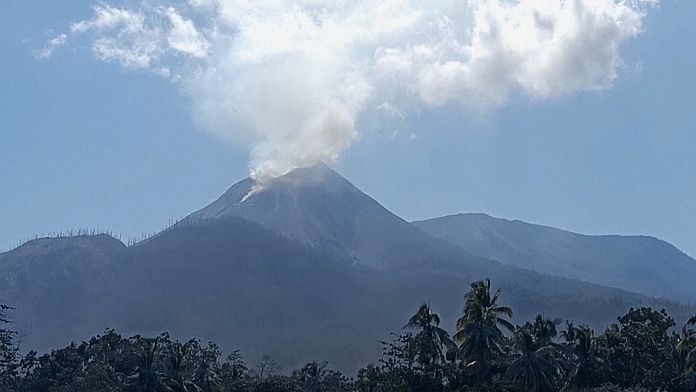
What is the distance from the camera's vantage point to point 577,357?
66125 millimetres

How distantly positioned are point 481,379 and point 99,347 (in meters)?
36.2

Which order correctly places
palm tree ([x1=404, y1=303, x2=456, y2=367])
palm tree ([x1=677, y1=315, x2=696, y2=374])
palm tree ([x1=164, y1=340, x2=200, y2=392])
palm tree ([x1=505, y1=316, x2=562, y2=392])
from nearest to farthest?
palm tree ([x1=677, y1=315, x2=696, y2=374]) < palm tree ([x1=505, y1=316, x2=562, y2=392]) < palm tree ([x1=404, y1=303, x2=456, y2=367]) < palm tree ([x1=164, y1=340, x2=200, y2=392])

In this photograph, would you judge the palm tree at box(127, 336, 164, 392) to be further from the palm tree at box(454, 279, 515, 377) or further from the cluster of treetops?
the palm tree at box(454, 279, 515, 377)

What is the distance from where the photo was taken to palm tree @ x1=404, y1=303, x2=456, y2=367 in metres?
66.6

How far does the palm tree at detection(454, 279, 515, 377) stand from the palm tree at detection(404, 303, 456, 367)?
1.68 m

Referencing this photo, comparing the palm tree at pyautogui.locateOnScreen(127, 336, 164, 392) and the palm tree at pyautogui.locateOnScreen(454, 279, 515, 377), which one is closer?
the palm tree at pyautogui.locateOnScreen(454, 279, 515, 377)

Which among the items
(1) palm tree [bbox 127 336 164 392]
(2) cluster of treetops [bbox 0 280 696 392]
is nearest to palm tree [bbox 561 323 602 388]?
(2) cluster of treetops [bbox 0 280 696 392]

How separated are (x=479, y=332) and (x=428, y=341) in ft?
13.8

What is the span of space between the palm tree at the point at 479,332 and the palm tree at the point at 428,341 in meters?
1.68

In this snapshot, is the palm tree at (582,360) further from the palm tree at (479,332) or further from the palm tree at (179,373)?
the palm tree at (179,373)

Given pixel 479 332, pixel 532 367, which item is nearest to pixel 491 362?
pixel 479 332

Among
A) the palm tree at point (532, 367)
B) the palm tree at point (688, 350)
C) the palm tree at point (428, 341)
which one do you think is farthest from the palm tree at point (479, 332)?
the palm tree at point (688, 350)

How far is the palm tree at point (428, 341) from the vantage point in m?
66.6

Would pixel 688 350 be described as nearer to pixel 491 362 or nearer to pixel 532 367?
pixel 532 367
